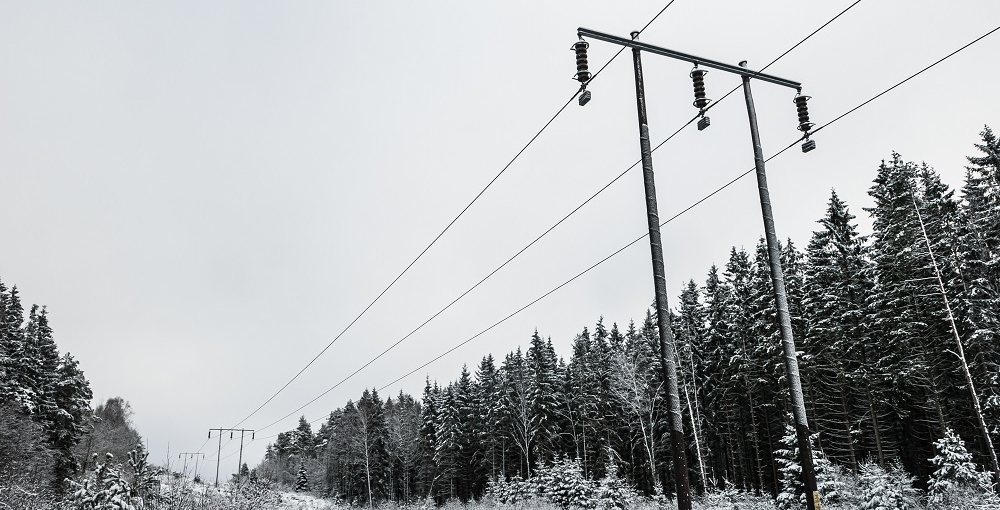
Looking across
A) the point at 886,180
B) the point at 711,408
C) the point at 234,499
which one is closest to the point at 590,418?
the point at 711,408

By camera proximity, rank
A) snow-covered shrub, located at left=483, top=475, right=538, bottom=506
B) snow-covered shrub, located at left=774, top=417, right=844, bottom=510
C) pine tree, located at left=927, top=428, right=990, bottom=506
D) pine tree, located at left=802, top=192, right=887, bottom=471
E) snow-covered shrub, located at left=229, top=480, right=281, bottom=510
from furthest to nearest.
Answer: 1. snow-covered shrub, located at left=483, top=475, right=538, bottom=506
2. pine tree, located at left=802, top=192, right=887, bottom=471
3. snow-covered shrub, located at left=774, top=417, right=844, bottom=510
4. pine tree, located at left=927, top=428, right=990, bottom=506
5. snow-covered shrub, located at left=229, top=480, right=281, bottom=510

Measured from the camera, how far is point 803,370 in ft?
128

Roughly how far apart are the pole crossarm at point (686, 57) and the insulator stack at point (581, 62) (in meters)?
0.34

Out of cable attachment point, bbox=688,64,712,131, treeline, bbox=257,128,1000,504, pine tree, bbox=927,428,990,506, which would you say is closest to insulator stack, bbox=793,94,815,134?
cable attachment point, bbox=688,64,712,131

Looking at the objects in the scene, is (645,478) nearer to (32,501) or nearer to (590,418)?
(590,418)

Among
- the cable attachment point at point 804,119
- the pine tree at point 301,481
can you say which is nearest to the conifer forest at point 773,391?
the cable attachment point at point 804,119

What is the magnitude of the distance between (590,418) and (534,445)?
7.19 metres

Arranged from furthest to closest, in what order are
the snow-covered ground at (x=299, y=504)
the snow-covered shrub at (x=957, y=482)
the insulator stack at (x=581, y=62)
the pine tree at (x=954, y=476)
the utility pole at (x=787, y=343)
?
the snow-covered ground at (x=299, y=504) → the pine tree at (x=954, y=476) → the snow-covered shrub at (x=957, y=482) → the insulator stack at (x=581, y=62) → the utility pole at (x=787, y=343)

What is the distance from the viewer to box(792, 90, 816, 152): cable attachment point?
40.5 feet

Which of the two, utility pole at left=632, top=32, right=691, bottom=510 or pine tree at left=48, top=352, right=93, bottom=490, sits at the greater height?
pine tree at left=48, top=352, right=93, bottom=490

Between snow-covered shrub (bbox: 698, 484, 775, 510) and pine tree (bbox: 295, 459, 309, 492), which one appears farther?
pine tree (bbox: 295, 459, 309, 492)

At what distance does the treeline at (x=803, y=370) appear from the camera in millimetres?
32031

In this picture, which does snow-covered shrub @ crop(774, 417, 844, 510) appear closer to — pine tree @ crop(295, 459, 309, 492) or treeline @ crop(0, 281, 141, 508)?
treeline @ crop(0, 281, 141, 508)

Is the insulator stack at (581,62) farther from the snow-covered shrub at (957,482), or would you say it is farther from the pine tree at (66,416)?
the pine tree at (66,416)
